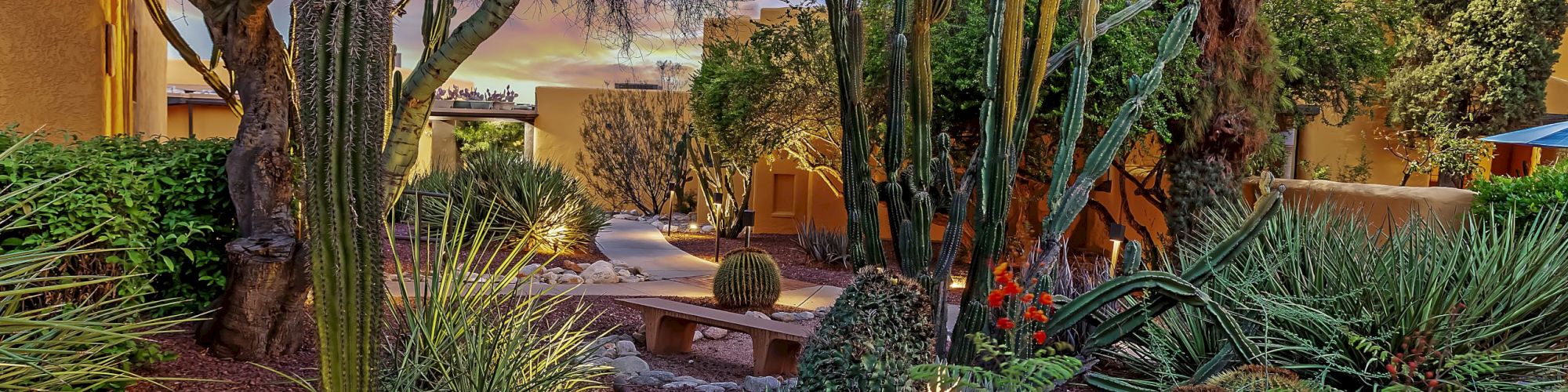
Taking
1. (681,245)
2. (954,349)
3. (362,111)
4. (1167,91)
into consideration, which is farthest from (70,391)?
(681,245)

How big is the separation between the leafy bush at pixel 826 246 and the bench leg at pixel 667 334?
17.1 feet

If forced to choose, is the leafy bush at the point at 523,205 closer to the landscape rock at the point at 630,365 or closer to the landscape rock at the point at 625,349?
the landscape rock at the point at 625,349

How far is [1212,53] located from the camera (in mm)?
9508

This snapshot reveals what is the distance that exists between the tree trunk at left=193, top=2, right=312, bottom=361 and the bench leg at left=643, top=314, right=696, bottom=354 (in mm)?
2618

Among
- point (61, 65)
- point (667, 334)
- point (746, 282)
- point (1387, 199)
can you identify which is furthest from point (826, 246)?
point (61, 65)

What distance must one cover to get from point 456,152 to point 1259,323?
2373cm

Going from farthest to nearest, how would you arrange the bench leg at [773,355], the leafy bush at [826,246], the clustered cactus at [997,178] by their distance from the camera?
the leafy bush at [826,246] < the bench leg at [773,355] < the clustered cactus at [997,178]

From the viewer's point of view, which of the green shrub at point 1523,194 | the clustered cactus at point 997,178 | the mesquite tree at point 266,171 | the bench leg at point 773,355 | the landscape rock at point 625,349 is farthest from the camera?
the landscape rock at point 625,349

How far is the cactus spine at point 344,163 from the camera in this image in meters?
2.55

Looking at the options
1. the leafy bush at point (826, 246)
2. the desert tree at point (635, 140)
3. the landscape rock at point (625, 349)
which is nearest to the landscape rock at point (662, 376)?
the landscape rock at point (625, 349)

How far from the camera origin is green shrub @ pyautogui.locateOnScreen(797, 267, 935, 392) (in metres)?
3.47

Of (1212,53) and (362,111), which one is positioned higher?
(1212,53)

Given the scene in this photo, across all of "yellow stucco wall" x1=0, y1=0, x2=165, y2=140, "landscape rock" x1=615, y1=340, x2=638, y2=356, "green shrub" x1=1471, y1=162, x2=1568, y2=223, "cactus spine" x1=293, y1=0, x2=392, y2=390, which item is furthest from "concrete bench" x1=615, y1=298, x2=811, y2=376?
"green shrub" x1=1471, y1=162, x2=1568, y2=223

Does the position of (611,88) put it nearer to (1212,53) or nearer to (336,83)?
(1212,53)
